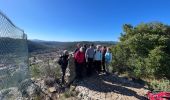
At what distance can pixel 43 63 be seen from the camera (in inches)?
516

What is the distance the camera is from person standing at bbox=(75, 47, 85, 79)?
11906mm

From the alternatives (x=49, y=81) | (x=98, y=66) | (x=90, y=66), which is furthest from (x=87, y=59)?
(x=49, y=81)

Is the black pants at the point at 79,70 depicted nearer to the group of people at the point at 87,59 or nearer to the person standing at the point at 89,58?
the group of people at the point at 87,59

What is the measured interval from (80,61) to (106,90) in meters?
1.94

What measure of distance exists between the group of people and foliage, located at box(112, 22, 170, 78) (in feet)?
19.9

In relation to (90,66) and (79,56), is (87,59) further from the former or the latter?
(90,66)

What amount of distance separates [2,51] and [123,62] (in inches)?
625

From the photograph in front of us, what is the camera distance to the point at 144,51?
22.5 meters

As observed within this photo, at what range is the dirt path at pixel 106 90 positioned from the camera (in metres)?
10.4

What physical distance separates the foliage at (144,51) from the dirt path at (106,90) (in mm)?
6660

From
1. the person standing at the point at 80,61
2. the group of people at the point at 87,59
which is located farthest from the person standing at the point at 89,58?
the person standing at the point at 80,61

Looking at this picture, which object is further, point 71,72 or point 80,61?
point 71,72

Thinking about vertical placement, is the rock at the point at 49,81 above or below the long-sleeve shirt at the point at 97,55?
below

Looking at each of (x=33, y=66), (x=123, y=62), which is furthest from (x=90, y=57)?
(x=123, y=62)
